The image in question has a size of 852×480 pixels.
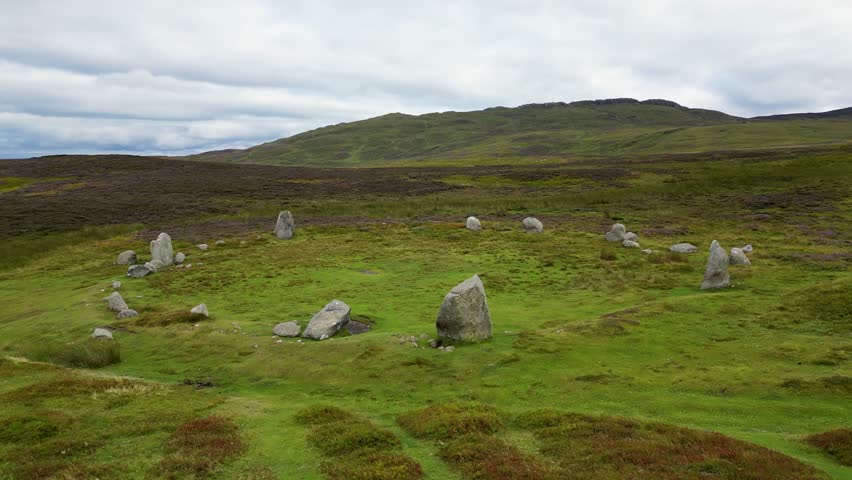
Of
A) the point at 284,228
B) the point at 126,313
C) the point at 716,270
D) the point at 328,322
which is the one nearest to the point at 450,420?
the point at 328,322

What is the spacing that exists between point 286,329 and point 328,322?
2.29 m

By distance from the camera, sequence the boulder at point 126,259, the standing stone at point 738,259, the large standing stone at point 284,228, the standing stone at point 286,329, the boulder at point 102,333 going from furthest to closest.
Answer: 1. the large standing stone at point 284,228
2. the boulder at point 126,259
3. the standing stone at point 738,259
4. the standing stone at point 286,329
5. the boulder at point 102,333

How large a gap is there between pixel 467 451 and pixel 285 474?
461 cm

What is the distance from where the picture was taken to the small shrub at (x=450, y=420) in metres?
14.9

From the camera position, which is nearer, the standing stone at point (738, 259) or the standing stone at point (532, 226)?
the standing stone at point (738, 259)

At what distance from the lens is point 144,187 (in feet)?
344

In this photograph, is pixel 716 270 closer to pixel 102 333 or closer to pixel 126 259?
pixel 102 333

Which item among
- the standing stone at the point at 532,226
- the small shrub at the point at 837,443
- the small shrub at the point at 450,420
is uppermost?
the standing stone at the point at 532,226

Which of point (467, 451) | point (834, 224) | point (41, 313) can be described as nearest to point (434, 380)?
point (467, 451)

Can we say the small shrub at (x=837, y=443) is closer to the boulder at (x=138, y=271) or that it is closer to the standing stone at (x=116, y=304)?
the standing stone at (x=116, y=304)

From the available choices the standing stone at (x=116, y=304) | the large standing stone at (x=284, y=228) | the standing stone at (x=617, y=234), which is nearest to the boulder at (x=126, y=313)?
the standing stone at (x=116, y=304)

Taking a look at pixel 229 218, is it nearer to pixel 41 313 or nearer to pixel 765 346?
pixel 41 313

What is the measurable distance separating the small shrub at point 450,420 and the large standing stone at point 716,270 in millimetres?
21614

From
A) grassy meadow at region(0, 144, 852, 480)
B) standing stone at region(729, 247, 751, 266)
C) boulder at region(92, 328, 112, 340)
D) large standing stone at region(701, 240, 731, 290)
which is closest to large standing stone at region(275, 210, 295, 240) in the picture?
grassy meadow at region(0, 144, 852, 480)
